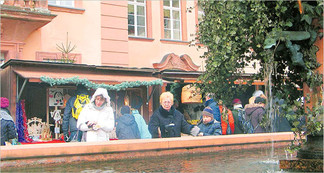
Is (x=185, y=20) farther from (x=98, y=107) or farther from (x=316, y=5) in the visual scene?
(x=316, y=5)

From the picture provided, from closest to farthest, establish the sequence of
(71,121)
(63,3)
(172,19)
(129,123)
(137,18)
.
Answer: (129,123) < (71,121) < (63,3) < (137,18) < (172,19)

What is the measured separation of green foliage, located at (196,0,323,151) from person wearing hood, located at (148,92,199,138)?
97.7 inches

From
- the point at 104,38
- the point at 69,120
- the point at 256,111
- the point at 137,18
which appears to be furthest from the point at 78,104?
the point at 137,18

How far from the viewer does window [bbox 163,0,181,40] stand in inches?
708

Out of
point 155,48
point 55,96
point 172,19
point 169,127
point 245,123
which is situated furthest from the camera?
point 172,19

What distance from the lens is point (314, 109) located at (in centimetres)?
461

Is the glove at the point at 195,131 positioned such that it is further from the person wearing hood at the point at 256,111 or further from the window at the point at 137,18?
the window at the point at 137,18

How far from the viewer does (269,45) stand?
15.7ft

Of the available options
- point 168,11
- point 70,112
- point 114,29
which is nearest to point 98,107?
point 70,112

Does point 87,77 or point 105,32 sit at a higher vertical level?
point 105,32

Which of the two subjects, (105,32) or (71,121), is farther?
(105,32)

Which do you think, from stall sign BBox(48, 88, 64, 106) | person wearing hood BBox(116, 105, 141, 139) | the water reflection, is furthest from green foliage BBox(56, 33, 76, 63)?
the water reflection

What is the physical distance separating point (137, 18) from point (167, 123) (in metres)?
9.48

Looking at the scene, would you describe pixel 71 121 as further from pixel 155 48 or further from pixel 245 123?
pixel 155 48
